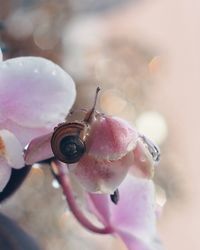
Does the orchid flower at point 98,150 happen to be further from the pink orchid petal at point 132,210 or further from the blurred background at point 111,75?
the blurred background at point 111,75

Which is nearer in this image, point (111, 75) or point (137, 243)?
point (137, 243)

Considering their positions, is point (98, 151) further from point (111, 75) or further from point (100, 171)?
point (111, 75)

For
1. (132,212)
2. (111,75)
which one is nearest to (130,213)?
(132,212)

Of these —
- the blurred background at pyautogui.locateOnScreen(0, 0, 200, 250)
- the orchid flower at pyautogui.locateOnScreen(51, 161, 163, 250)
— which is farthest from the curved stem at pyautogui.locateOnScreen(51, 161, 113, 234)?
the blurred background at pyautogui.locateOnScreen(0, 0, 200, 250)

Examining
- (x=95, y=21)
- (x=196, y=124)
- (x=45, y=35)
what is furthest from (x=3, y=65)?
(x=196, y=124)

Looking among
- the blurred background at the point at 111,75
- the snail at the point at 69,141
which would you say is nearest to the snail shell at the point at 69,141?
the snail at the point at 69,141

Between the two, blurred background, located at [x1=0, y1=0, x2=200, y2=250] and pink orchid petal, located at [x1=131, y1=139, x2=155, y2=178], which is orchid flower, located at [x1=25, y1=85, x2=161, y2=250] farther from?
blurred background, located at [x1=0, y1=0, x2=200, y2=250]
